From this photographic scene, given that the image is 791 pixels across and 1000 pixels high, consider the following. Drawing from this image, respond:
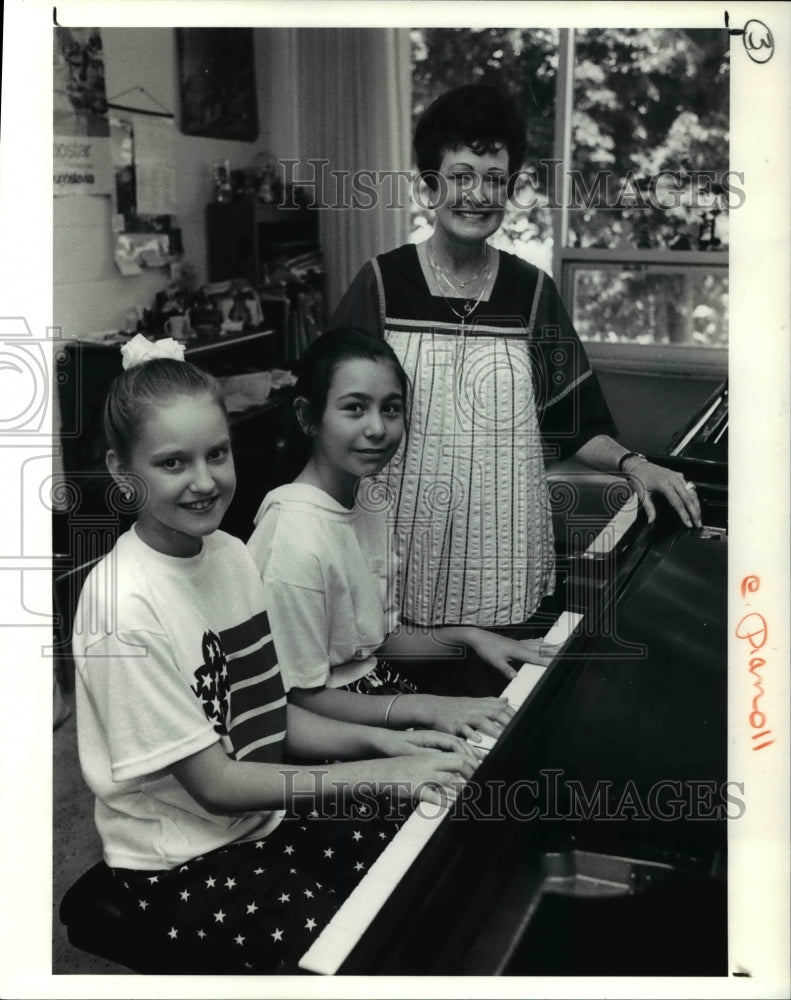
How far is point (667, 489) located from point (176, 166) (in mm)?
884

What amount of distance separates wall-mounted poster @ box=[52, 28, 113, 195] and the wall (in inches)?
0.7

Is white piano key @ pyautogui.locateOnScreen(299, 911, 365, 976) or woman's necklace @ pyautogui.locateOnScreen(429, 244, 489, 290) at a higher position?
woman's necklace @ pyautogui.locateOnScreen(429, 244, 489, 290)

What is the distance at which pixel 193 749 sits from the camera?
125cm

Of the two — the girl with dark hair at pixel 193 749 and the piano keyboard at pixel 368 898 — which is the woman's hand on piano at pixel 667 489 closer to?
the girl with dark hair at pixel 193 749

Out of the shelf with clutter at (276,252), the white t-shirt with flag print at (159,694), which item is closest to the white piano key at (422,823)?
the white t-shirt with flag print at (159,694)

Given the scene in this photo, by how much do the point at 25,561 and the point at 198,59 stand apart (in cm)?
76

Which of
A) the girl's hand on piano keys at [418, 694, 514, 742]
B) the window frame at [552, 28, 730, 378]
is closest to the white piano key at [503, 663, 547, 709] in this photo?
the girl's hand on piano keys at [418, 694, 514, 742]

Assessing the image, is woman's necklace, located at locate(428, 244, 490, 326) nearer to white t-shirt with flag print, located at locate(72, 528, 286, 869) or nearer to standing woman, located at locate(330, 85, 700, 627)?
standing woman, located at locate(330, 85, 700, 627)

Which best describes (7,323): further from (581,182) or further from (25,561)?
(581,182)

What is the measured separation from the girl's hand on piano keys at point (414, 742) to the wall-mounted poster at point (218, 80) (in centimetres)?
88

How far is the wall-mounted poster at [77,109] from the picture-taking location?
1350mm

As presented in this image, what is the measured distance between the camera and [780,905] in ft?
4.55

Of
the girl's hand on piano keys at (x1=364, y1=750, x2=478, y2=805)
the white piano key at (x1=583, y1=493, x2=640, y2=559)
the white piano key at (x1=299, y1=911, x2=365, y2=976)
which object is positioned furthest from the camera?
the white piano key at (x1=583, y1=493, x2=640, y2=559)
